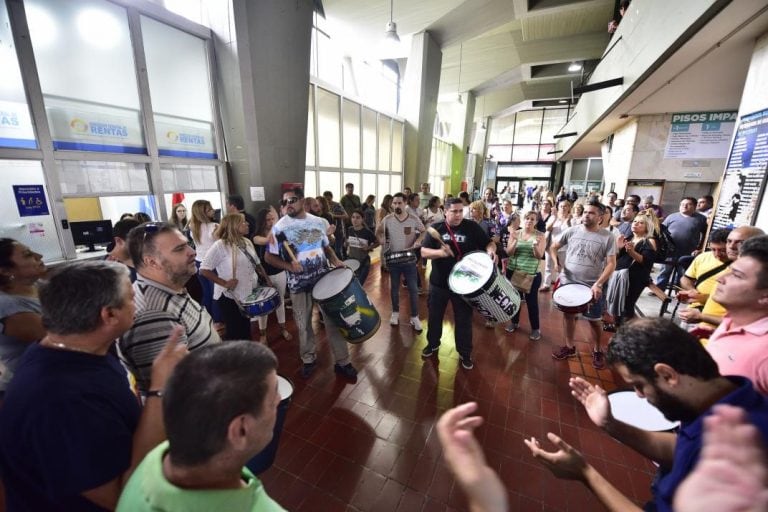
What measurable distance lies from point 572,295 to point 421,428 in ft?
6.57

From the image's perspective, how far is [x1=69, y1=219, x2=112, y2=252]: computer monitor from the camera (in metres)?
3.93

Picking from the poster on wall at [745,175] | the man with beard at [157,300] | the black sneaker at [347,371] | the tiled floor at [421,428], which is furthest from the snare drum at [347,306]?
the poster on wall at [745,175]

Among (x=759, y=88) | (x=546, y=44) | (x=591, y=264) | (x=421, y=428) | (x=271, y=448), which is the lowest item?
(x=421, y=428)

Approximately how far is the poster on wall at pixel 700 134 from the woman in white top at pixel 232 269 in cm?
901

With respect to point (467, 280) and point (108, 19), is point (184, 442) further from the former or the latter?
point (108, 19)

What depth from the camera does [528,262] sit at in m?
3.78

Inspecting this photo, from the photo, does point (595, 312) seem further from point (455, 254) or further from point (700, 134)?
point (700, 134)

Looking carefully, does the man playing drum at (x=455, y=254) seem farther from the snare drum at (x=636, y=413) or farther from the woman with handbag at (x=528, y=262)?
the snare drum at (x=636, y=413)

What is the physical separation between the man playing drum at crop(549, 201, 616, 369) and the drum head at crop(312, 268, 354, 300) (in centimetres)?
232

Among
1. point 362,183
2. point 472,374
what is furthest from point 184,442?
point 362,183

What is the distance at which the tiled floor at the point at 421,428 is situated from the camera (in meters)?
1.99

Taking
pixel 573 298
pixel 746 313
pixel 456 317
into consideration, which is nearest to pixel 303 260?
pixel 456 317

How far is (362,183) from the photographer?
9.27 m

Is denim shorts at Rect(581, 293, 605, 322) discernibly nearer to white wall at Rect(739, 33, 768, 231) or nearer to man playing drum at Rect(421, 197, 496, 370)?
man playing drum at Rect(421, 197, 496, 370)
